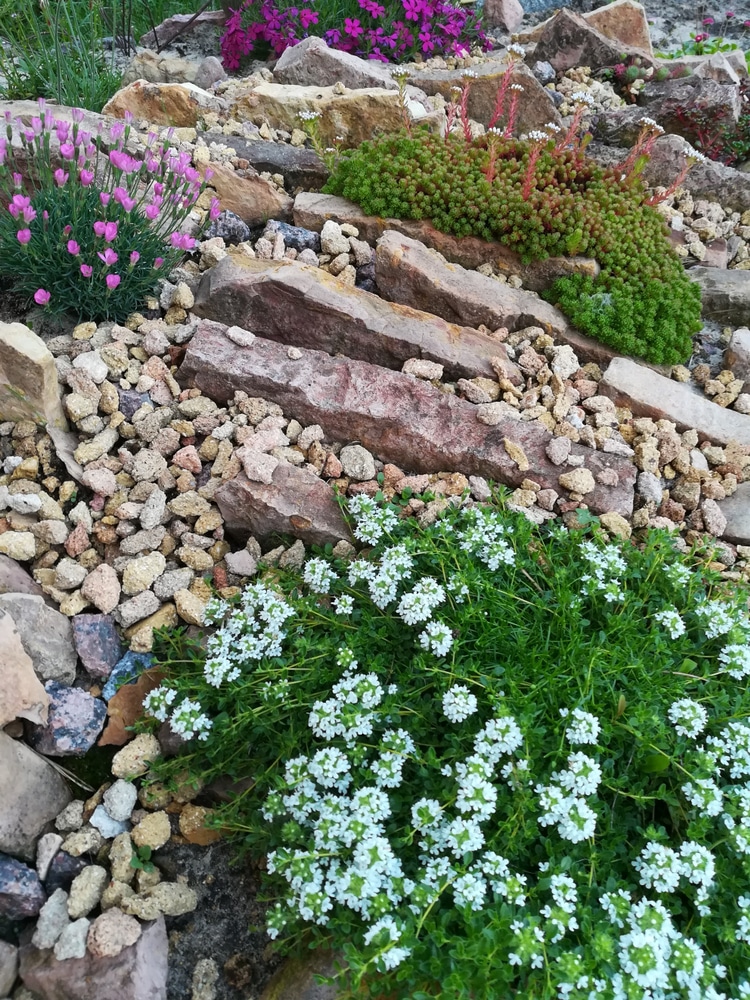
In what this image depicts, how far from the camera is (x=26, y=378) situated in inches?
141

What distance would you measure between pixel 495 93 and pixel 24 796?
21.7 ft

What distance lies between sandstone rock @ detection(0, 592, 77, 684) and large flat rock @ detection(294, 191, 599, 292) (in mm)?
3239

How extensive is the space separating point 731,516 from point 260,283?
2910 millimetres

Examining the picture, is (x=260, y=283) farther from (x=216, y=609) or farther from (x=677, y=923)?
(x=677, y=923)

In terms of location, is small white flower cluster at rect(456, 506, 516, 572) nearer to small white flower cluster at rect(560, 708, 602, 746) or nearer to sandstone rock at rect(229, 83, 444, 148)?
small white flower cluster at rect(560, 708, 602, 746)

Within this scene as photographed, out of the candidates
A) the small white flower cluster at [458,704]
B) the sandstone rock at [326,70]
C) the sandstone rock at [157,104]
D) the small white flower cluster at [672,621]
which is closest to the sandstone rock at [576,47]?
the sandstone rock at [326,70]

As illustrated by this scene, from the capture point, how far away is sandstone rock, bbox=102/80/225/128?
19.0 ft

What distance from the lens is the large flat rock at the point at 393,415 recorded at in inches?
152

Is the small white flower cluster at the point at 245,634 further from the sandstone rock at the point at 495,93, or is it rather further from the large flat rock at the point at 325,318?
the sandstone rock at the point at 495,93

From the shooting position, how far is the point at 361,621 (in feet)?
10.3

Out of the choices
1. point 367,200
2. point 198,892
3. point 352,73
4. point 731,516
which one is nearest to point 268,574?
point 198,892

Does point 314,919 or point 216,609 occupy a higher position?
point 216,609

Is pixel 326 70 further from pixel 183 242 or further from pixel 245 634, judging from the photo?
pixel 245 634

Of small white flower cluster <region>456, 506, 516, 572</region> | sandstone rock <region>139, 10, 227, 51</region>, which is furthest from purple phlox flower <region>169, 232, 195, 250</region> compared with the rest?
sandstone rock <region>139, 10, 227, 51</region>
